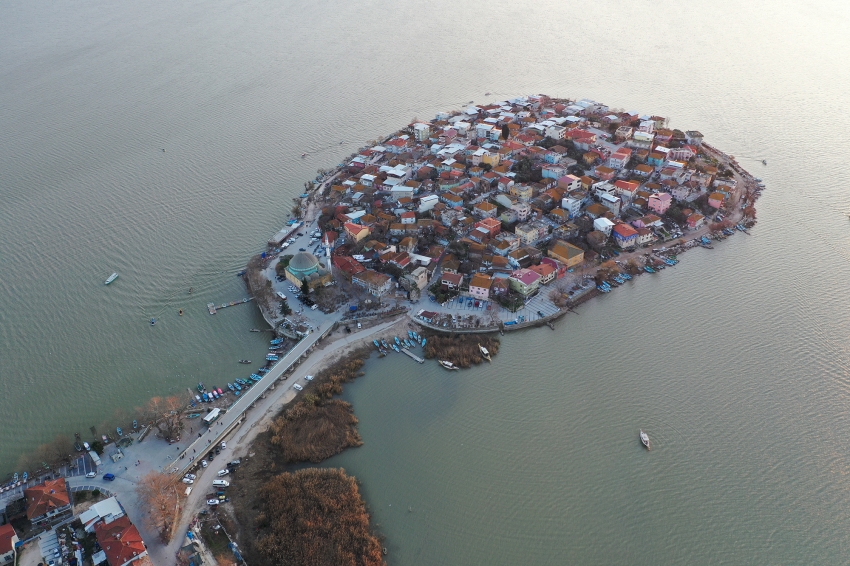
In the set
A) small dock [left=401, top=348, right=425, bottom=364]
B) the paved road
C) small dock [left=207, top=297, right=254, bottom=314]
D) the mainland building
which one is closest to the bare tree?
the paved road

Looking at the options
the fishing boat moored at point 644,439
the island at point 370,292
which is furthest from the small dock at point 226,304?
the fishing boat moored at point 644,439

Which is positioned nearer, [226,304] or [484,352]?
[484,352]

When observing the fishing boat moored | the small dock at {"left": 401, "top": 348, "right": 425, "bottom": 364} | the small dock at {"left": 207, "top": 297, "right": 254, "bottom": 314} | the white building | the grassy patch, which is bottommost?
the small dock at {"left": 207, "top": 297, "right": 254, "bottom": 314}

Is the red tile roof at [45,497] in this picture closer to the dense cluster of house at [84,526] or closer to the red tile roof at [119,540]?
the dense cluster of house at [84,526]

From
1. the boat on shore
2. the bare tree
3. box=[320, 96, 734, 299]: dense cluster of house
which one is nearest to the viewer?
the bare tree

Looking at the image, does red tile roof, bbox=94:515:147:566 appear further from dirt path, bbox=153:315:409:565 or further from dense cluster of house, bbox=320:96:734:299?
dense cluster of house, bbox=320:96:734:299

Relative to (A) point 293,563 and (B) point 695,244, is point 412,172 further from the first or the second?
(A) point 293,563

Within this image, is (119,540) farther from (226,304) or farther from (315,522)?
(226,304)

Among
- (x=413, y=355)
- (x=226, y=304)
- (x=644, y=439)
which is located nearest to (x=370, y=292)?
(x=413, y=355)

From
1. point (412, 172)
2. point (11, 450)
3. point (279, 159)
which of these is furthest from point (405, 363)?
point (279, 159)
